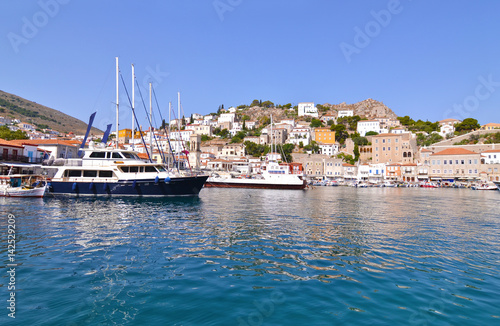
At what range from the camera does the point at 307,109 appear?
141250 mm

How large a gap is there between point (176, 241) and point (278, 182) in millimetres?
37878

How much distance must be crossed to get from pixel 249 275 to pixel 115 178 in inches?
848

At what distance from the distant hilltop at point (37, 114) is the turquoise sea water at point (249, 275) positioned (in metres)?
164

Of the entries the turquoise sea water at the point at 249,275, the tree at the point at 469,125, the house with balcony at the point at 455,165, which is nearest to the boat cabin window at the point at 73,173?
the turquoise sea water at the point at 249,275

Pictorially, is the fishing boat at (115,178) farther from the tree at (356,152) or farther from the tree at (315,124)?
the tree at (315,124)

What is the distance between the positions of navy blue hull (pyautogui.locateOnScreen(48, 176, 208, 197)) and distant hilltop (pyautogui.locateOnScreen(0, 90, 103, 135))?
144m

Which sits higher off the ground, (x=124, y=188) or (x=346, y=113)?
(x=346, y=113)

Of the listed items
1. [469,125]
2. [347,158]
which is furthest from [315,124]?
[469,125]

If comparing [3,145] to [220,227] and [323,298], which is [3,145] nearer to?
[220,227]

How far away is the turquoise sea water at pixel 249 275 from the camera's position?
16.2ft

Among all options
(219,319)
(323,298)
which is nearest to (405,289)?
(323,298)

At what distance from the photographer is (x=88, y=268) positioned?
23.3ft

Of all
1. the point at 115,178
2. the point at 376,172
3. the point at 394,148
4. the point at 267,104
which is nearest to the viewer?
the point at 115,178

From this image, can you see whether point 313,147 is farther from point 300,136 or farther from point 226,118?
point 226,118
